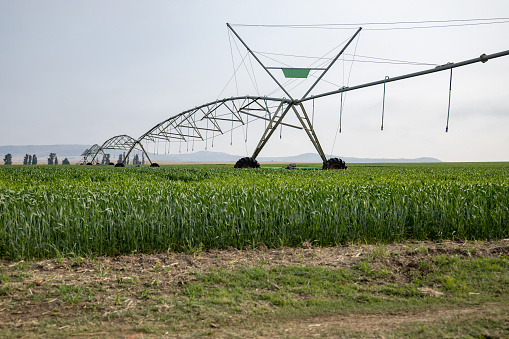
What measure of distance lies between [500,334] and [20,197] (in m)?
8.02

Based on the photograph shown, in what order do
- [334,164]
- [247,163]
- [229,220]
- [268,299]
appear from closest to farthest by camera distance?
[268,299] < [229,220] < [334,164] < [247,163]

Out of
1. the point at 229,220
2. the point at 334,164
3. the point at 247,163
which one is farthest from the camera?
the point at 247,163

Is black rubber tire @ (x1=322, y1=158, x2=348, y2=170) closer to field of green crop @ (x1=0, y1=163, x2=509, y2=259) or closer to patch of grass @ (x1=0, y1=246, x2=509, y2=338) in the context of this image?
field of green crop @ (x1=0, y1=163, x2=509, y2=259)

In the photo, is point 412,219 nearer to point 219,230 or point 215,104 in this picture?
point 219,230

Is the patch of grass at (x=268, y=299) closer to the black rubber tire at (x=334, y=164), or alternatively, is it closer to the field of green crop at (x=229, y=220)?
the field of green crop at (x=229, y=220)

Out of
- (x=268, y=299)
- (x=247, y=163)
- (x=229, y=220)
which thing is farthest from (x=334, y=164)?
(x=268, y=299)

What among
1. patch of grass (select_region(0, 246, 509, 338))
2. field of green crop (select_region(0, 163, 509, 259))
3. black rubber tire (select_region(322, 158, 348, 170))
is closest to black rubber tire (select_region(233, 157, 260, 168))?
black rubber tire (select_region(322, 158, 348, 170))

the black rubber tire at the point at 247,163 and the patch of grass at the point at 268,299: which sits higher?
the black rubber tire at the point at 247,163

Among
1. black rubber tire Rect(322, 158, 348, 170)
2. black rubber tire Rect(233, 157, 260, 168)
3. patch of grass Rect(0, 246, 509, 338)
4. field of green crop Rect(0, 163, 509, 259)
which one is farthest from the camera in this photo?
black rubber tire Rect(233, 157, 260, 168)

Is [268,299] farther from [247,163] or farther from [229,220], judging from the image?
[247,163]

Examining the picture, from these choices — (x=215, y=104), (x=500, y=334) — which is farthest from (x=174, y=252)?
(x=215, y=104)

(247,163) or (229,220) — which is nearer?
(229,220)

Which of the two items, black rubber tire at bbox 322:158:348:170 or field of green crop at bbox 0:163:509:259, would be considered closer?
field of green crop at bbox 0:163:509:259

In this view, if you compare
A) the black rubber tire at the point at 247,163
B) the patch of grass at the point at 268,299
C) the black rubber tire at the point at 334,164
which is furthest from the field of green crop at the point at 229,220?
the black rubber tire at the point at 247,163
